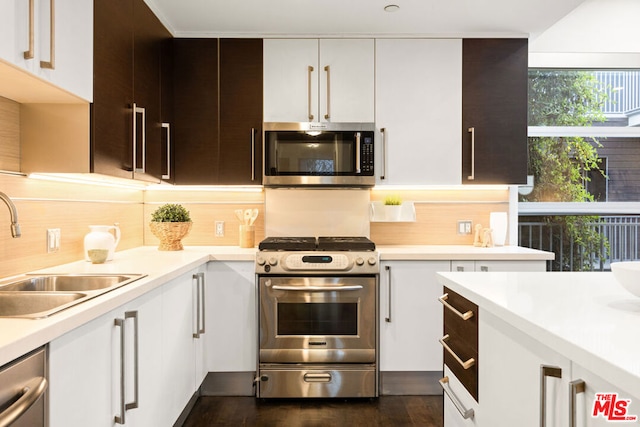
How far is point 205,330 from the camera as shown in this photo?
2666 millimetres

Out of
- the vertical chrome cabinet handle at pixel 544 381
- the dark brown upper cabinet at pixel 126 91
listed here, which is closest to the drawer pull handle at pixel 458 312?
the vertical chrome cabinet handle at pixel 544 381

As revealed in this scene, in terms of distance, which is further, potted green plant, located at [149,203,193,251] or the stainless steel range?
potted green plant, located at [149,203,193,251]

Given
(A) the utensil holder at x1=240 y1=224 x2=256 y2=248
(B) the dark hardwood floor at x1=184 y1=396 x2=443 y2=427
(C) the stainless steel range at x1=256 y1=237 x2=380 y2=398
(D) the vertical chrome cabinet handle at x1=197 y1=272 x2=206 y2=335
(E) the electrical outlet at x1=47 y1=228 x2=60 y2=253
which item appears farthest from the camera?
(A) the utensil holder at x1=240 y1=224 x2=256 y2=248

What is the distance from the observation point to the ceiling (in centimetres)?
256

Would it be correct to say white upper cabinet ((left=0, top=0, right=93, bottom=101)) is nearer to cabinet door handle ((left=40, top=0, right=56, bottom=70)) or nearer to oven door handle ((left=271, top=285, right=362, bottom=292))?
cabinet door handle ((left=40, top=0, right=56, bottom=70))

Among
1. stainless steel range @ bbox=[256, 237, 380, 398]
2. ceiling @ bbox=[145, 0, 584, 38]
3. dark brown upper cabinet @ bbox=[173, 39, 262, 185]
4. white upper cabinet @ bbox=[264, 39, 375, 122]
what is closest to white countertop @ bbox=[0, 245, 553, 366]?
stainless steel range @ bbox=[256, 237, 380, 398]

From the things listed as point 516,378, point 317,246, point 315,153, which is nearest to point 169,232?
point 317,246

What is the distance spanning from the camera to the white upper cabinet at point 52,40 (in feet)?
4.32

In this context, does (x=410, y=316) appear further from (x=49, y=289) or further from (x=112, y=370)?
(x=49, y=289)

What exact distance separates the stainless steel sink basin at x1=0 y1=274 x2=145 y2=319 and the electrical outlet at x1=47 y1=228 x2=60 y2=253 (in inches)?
9.7

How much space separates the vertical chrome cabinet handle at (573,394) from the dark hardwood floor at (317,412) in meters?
1.73

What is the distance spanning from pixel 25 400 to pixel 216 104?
2.32 metres

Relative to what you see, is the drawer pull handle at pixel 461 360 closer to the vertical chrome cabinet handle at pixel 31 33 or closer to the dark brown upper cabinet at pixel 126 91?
the dark brown upper cabinet at pixel 126 91

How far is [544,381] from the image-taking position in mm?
906
